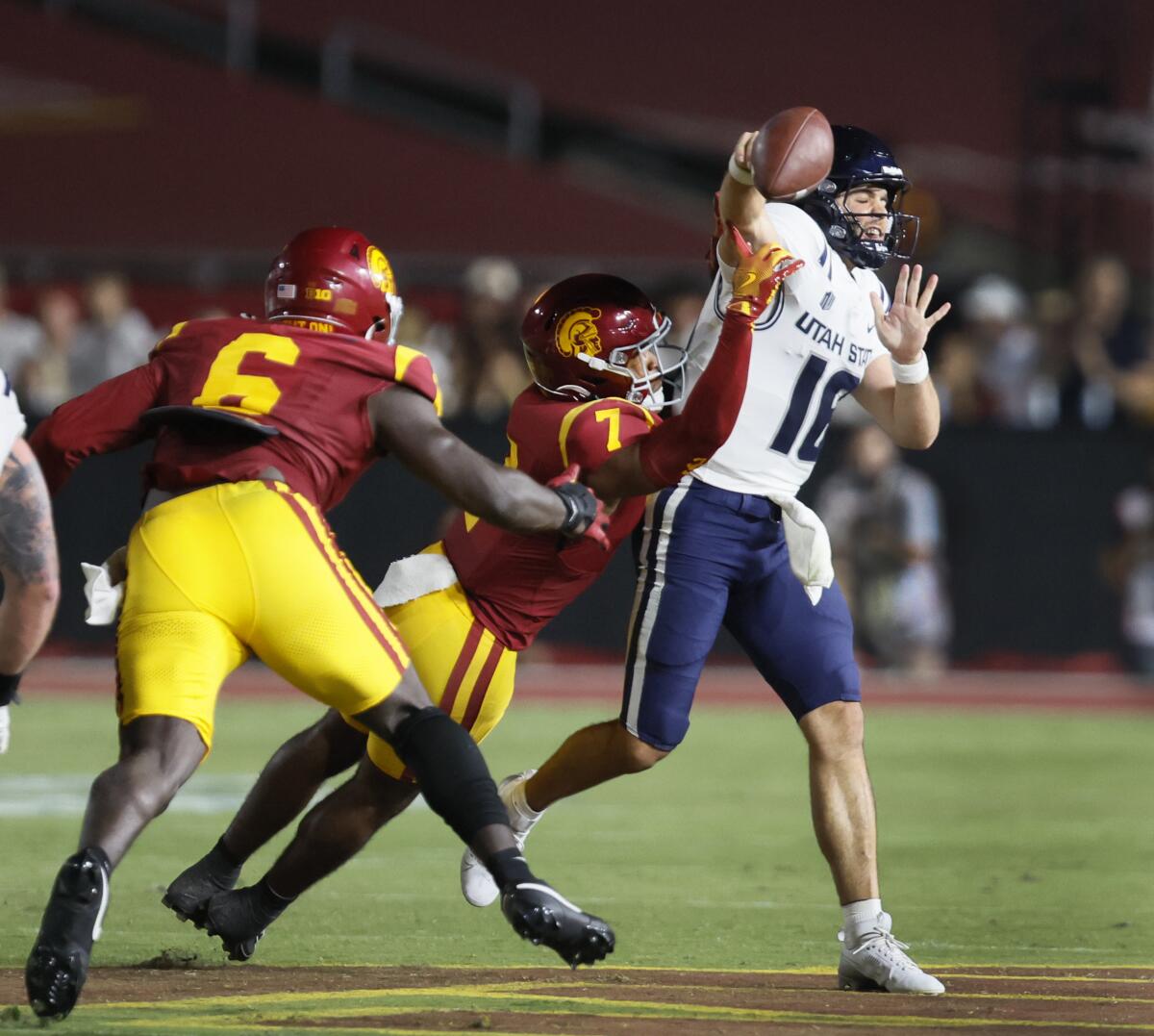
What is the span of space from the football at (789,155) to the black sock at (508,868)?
168 centimetres

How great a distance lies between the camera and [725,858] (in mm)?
7457

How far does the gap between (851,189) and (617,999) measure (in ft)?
7.42

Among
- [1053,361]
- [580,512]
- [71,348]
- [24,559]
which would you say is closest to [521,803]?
[580,512]

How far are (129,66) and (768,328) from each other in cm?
1587

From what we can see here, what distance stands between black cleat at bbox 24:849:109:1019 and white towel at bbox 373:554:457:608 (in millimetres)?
1238

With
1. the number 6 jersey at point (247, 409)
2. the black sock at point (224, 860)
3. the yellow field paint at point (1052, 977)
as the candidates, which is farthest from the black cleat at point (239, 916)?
the yellow field paint at point (1052, 977)

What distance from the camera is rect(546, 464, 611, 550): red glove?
15.0 feet

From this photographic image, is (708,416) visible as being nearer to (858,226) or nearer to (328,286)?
(328,286)

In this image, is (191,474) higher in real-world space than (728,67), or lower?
higher

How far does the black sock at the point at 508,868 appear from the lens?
4.26 m

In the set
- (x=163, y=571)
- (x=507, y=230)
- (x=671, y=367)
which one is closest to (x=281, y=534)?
(x=163, y=571)

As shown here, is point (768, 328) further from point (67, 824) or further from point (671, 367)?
point (67, 824)

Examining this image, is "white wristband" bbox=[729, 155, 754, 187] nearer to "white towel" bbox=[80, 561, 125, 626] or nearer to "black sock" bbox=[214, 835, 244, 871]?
"white towel" bbox=[80, 561, 125, 626]

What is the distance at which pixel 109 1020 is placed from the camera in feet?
13.7
